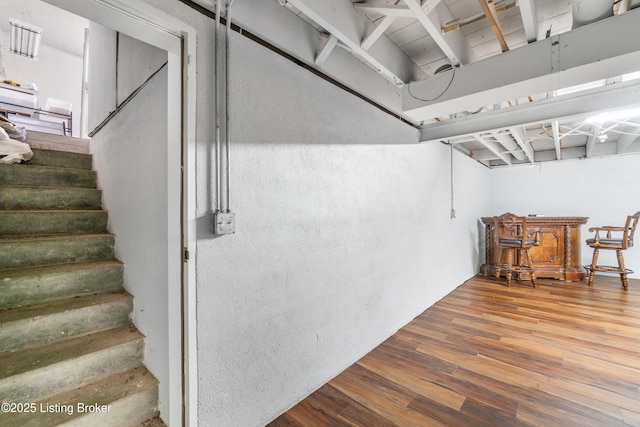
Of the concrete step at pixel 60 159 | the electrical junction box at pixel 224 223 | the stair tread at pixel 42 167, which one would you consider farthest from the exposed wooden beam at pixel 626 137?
the concrete step at pixel 60 159

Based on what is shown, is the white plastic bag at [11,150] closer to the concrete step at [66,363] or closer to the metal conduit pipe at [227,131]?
the concrete step at [66,363]

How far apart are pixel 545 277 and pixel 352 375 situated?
15.9ft

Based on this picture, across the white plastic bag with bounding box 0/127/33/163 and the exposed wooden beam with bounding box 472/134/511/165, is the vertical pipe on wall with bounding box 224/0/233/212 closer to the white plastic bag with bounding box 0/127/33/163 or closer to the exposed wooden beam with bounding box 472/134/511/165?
the white plastic bag with bounding box 0/127/33/163

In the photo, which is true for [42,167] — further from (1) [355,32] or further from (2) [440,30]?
(2) [440,30]

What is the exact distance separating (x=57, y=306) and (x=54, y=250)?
0.52 m

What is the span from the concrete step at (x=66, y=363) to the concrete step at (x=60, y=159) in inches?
79.8

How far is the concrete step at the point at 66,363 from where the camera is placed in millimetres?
1314

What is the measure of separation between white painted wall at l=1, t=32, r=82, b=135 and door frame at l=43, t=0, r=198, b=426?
5506 millimetres

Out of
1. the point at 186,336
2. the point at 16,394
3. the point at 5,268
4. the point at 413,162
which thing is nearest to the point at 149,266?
the point at 186,336

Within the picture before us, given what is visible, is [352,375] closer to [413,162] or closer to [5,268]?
[413,162]

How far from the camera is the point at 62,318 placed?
5.33ft

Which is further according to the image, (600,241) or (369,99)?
(600,241)

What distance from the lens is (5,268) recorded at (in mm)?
1821

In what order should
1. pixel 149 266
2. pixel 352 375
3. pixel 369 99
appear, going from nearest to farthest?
pixel 149 266
pixel 352 375
pixel 369 99
